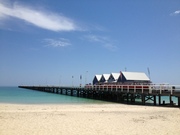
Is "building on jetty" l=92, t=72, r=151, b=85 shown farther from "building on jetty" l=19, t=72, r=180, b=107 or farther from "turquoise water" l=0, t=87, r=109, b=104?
"turquoise water" l=0, t=87, r=109, b=104

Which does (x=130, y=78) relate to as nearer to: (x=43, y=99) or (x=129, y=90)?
(x=129, y=90)

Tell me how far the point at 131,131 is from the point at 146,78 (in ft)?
127

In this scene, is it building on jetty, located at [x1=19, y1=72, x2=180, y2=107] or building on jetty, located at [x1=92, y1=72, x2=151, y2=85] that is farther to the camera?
building on jetty, located at [x1=92, y1=72, x2=151, y2=85]

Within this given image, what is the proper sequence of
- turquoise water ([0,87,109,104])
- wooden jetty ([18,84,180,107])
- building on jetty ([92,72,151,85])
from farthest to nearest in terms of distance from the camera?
building on jetty ([92,72,151,85])
turquoise water ([0,87,109,104])
wooden jetty ([18,84,180,107])

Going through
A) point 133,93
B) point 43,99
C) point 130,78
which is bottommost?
point 43,99

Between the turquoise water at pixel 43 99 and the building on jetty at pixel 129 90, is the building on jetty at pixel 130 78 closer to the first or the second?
A: the building on jetty at pixel 129 90

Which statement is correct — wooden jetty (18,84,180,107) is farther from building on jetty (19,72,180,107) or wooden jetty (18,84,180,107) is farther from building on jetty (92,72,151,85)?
building on jetty (92,72,151,85)

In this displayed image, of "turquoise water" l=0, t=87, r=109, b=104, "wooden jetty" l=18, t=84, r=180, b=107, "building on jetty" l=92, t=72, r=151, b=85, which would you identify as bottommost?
"turquoise water" l=0, t=87, r=109, b=104

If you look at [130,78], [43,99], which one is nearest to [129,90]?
[43,99]

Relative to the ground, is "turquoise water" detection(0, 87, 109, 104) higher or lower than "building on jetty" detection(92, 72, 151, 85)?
lower

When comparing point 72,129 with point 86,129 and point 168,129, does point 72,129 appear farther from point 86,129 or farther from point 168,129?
point 168,129

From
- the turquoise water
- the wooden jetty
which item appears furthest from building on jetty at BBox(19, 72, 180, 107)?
the turquoise water

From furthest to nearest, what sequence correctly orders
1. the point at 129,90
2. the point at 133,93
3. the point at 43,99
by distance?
the point at 43,99 → the point at 129,90 → the point at 133,93

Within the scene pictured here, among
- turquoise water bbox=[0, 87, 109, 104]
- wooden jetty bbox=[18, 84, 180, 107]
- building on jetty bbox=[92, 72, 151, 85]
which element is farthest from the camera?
building on jetty bbox=[92, 72, 151, 85]
